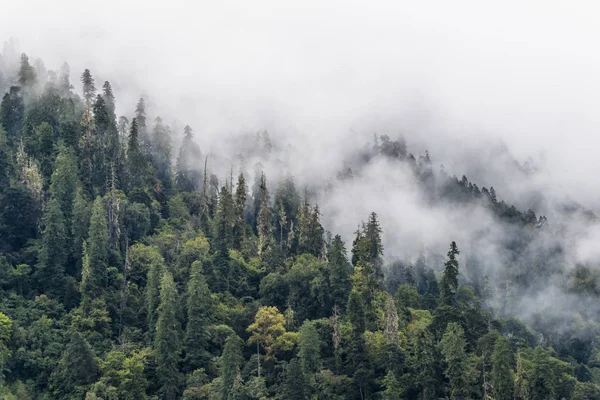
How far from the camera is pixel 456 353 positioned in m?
89.4

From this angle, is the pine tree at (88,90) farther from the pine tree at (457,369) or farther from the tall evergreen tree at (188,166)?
the pine tree at (457,369)

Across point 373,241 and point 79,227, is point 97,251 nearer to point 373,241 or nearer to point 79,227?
point 79,227

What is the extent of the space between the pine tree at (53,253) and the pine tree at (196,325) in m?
17.1

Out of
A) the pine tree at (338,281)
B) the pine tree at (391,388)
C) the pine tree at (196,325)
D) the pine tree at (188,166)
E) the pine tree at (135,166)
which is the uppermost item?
the pine tree at (188,166)

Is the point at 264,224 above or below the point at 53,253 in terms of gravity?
above

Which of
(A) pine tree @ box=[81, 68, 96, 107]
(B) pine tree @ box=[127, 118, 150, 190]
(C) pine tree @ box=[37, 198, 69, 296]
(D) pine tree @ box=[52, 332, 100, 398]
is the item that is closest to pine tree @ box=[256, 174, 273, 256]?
(B) pine tree @ box=[127, 118, 150, 190]

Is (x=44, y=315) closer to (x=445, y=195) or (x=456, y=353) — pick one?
(x=456, y=353)

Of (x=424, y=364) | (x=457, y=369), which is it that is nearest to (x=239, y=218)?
(x=424, y=364)

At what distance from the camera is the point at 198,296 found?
9612 cm

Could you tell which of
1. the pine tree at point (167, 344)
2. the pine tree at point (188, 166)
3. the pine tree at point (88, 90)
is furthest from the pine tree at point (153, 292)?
the pine tree at point (88, 90)

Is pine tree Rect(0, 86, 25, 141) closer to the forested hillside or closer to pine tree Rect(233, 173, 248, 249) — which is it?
the forested hillside

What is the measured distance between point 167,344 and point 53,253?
70.9 feet

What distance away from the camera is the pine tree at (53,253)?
100m

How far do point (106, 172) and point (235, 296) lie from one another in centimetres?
2780
